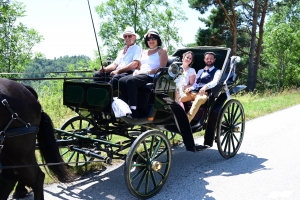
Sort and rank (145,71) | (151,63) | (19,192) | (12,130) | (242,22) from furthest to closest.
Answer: (242,22) → (151,63) → (145,71) → (19,192) → (12,130)

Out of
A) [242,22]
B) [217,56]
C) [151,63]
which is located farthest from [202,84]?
[242,22]

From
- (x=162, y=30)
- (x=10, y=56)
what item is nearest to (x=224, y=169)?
(x=10, y=56)

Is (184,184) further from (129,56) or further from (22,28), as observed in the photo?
(22,28)

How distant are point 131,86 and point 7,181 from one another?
1851 mm

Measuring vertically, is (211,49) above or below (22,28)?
below

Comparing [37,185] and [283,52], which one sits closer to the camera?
[37,185]

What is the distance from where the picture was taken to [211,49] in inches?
263

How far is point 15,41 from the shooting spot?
1206 inches

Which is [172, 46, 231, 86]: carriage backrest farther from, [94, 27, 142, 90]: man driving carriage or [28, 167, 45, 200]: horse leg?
[28, 167, 45, 200]: horse leg

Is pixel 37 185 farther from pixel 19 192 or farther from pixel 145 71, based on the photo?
pixel 145 71

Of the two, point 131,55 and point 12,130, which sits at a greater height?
point 131,55

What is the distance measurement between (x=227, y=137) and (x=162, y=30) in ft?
102

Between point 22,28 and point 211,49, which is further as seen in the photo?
point 22,28

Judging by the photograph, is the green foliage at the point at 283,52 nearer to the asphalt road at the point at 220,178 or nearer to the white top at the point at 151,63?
the asphalt road at the point at 220,178
